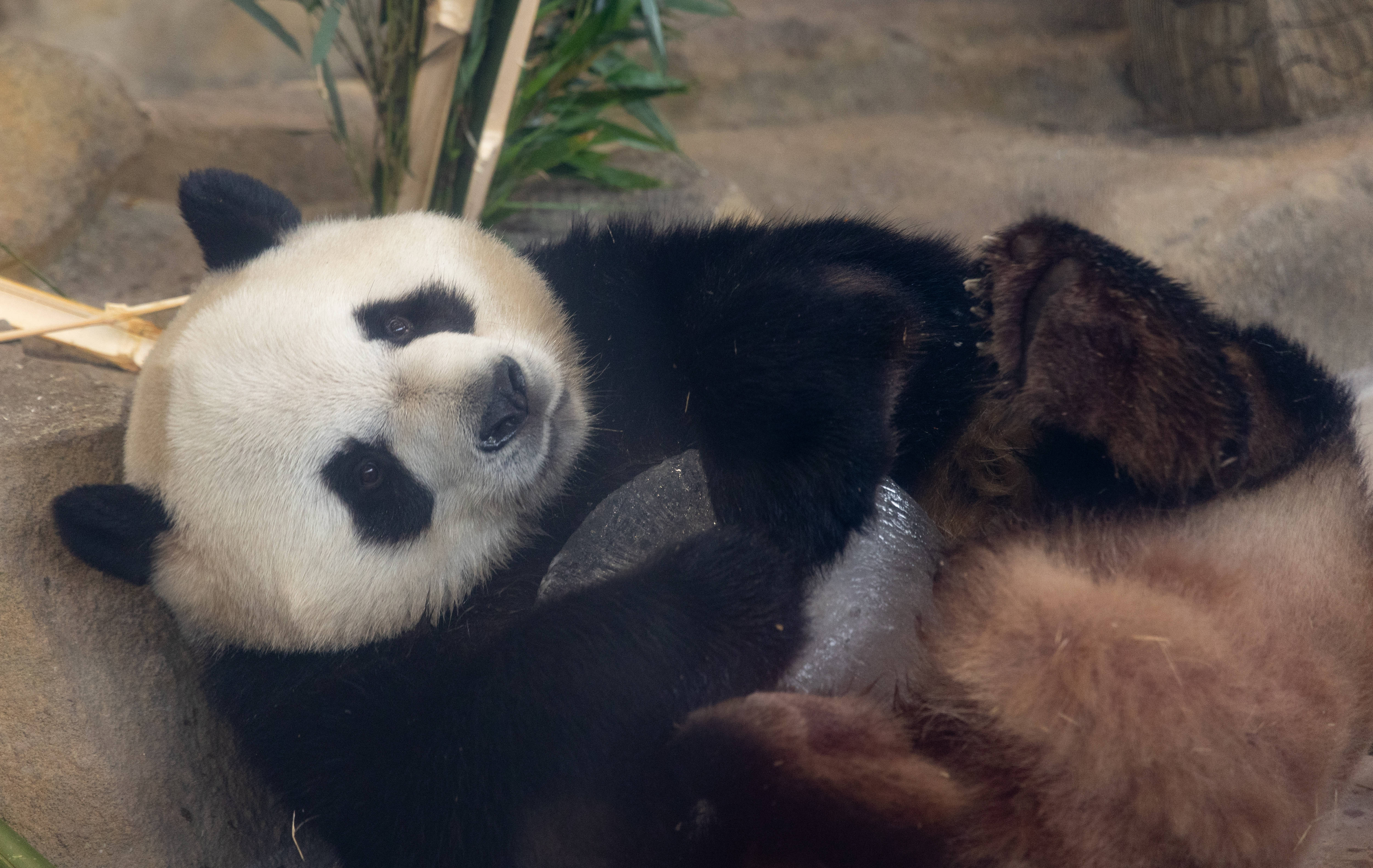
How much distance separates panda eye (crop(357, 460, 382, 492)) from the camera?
5.88 ft

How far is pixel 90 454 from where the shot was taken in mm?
2141

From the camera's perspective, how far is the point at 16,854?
174 centimetres

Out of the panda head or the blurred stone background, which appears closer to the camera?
the panda head

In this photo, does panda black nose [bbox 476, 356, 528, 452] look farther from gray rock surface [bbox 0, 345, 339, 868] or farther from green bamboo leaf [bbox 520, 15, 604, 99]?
green bamboo leaf [bbox 520, 15, 604, 99]


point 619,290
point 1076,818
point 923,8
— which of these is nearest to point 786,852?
point 1076,818

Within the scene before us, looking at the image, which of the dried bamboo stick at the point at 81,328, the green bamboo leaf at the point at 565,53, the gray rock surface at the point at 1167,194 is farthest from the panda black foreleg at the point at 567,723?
the green bamboo leaf at the point at 565,53

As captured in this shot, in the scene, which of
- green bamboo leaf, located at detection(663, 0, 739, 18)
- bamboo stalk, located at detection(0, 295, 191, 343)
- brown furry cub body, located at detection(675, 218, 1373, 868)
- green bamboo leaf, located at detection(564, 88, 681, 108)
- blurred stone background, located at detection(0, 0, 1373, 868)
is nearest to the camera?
brown furry cub body, located at detection(675, 218, 1373, 868)

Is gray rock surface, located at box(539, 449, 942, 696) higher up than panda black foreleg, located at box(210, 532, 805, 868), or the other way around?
gray rock surface, located at box(539, 449, 942, 696)

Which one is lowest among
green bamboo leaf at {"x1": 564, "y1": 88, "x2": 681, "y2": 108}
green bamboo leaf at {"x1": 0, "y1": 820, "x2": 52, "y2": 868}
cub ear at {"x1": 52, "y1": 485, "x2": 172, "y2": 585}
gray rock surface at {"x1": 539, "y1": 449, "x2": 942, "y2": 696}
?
green bamboo leaf at {"x1": 0, "y1": 820, "x2": 52, "y2": 868}

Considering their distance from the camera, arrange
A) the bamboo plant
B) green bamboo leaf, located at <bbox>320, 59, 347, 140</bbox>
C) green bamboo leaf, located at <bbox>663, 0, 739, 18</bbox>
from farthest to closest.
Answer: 1. green bamboo leaf, located at <bbox>663, 0, 739, 18</bbox>
2. green bamboo leaf, located at <bbox>320, 59, 347, 140</bbox>
3. the bamboo plant

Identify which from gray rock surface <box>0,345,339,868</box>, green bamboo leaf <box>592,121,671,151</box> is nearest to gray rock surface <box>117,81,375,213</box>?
green bamboo leaf <box>592,121,671,151</box>

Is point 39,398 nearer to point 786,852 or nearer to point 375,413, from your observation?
point 375,413

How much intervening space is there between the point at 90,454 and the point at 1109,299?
81.2 inches

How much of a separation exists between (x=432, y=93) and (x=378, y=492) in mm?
1814
